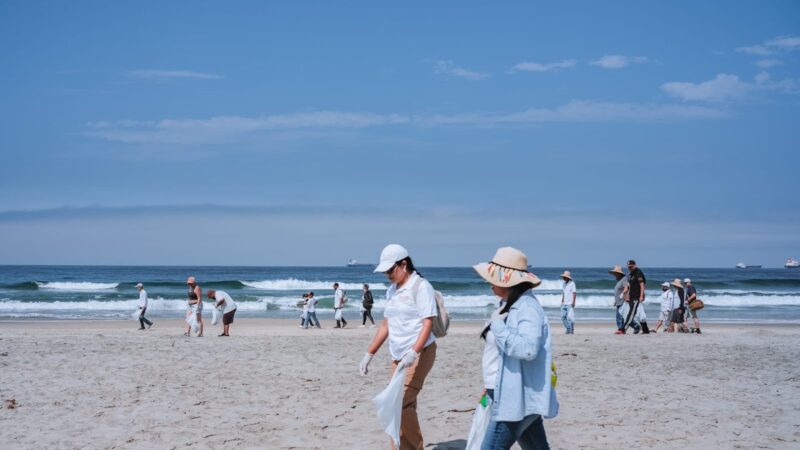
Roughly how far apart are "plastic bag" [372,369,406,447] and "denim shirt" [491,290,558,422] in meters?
A: 1.27

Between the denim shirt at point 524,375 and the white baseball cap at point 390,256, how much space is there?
1498 mm

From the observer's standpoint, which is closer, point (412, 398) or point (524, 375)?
point (524, 375)

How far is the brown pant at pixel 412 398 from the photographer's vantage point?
17.4 feet

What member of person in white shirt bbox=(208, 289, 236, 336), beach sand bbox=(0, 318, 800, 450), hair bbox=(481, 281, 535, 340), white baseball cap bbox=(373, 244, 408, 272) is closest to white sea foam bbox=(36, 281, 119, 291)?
person in white shirt bbox=(208, 289, 236, 336)

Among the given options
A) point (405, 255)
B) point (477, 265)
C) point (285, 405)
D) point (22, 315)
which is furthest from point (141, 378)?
point (22, 315)

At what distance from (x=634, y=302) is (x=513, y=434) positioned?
1389 centimetres

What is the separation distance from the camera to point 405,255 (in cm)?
548

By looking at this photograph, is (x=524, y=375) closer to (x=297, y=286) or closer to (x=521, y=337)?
(x=521, y=337)

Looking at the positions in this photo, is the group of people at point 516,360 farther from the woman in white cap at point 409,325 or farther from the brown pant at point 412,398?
the brown pant at point 412,398

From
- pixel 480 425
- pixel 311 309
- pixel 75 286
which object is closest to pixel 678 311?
pixel 311 309

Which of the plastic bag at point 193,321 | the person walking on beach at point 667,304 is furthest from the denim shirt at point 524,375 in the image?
the person walking on beach at point 667,304

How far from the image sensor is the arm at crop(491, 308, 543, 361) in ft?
12.6

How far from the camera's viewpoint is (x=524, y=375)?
3.99 m

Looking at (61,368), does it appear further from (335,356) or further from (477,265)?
(477,265)
